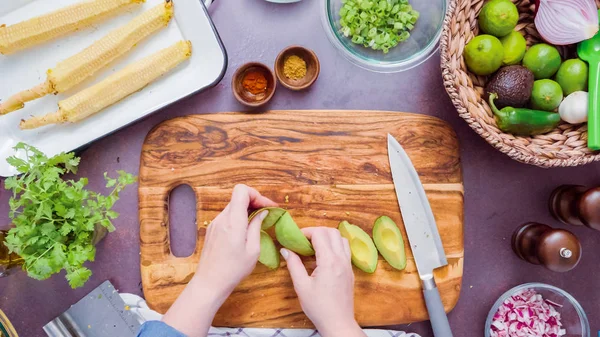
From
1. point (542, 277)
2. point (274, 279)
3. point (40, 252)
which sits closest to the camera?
point (40, 252)

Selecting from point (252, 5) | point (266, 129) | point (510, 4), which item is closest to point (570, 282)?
point (510, 4)

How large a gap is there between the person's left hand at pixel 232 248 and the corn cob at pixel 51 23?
61 cm

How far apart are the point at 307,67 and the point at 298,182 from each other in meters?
0.32

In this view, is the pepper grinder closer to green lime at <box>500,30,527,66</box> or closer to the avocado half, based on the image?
green lime at <box>500,30,527,66</box>

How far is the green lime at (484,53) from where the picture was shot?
121 cm

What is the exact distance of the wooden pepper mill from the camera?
1.28 m

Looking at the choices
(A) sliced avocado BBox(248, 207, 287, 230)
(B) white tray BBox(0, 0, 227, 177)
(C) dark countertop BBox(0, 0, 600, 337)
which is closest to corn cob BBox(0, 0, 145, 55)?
(B) white tray BBox(0, 0, 227, 177)

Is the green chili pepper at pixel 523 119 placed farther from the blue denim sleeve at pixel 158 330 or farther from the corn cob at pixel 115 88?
the blue denim sleeve at pixel 158 330

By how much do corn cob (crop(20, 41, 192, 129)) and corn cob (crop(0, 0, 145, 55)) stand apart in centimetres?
16

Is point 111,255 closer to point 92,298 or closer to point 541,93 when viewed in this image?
point 92,298

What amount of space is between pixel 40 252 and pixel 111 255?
0.31m

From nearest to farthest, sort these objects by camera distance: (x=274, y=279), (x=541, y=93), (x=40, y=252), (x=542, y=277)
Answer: (x=40, y=252)
(x=541, y=93)
(x=274, y=279)
(x=542, y=277)

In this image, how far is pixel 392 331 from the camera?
54.6 inches

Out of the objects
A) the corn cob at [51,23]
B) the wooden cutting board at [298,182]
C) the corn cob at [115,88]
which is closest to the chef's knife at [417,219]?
the wooden cutting board at [298,182]
